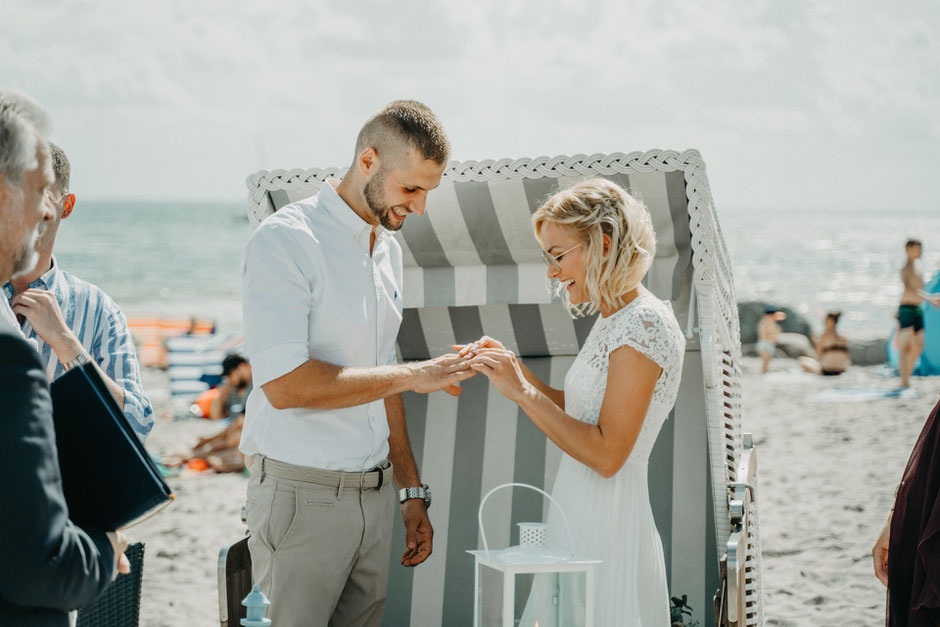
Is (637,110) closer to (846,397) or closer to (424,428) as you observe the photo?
(846,397)

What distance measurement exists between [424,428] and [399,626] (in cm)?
92

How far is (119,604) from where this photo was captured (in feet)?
9.83

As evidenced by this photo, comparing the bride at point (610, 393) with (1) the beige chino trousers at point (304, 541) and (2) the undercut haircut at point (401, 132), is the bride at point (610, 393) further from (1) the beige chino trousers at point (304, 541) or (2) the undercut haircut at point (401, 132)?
(1) the beige chino trousers at point (304, 541)

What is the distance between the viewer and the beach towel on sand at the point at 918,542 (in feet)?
8.64

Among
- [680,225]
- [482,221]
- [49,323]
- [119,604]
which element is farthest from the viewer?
[482,221]

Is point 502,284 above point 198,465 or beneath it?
above

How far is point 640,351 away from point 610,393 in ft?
0.47

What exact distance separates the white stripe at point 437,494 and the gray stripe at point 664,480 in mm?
906

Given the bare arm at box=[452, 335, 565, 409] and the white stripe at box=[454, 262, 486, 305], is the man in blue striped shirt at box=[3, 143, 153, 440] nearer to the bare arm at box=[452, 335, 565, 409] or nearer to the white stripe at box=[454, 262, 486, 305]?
the bare arm at box=[452, 335, 565, 409]

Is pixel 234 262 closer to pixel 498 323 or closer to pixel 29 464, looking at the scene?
pixel 498 323

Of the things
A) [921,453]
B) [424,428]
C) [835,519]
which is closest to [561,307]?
[424,428]

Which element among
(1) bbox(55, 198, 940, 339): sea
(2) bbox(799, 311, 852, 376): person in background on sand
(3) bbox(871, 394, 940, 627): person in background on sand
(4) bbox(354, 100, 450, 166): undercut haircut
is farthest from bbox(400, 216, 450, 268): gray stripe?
(1) bbox(55, 198, 940, 339): sea

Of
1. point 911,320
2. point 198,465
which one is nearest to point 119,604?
point 198,465

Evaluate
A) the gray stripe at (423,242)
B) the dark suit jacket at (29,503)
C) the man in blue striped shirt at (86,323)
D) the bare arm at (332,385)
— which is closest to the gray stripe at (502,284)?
the gray stripe at (423,242)
